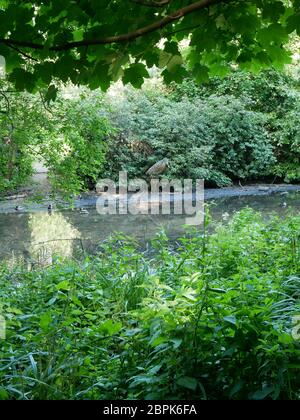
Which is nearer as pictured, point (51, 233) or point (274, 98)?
point (51, 233)

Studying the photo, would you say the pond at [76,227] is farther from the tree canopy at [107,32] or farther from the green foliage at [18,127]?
the tree canopy at [107,32]

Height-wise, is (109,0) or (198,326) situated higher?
(109,0)

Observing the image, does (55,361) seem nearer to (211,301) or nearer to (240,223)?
(211,301)

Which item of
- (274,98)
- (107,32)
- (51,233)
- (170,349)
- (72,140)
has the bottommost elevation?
(51,233)

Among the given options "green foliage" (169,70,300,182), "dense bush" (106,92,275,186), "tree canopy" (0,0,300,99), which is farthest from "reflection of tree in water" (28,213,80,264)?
"green foliage" (169,70,300,182)

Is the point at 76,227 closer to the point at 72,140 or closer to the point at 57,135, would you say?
the point at 57,135

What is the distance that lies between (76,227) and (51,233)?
2.18ft

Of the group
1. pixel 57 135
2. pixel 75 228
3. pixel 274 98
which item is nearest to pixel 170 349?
pixel 57 135

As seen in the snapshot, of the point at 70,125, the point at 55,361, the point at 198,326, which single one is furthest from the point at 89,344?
the point at 70,125

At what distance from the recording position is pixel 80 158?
702cm

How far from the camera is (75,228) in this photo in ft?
32.4

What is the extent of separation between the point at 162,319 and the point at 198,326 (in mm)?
206

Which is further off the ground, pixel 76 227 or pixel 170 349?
pixel 170 349

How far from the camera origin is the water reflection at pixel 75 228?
8.22m
